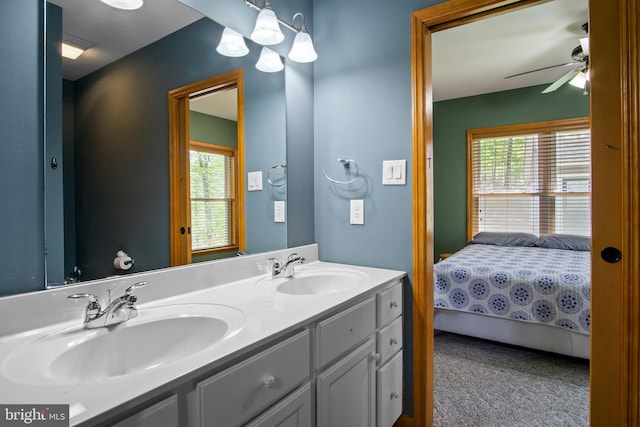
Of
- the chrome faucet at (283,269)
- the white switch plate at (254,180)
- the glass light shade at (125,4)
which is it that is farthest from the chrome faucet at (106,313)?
the glass light shade at (125,4)

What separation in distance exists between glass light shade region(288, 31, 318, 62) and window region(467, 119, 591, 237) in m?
3.55

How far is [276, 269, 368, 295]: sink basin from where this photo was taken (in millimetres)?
1566

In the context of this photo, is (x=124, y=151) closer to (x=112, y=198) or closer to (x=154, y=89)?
(x=112, y=198)

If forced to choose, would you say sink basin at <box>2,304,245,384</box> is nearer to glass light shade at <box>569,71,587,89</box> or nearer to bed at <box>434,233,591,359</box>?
bed at <box>434,233,591,359</box>

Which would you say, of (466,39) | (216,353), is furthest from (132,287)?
(466,39)

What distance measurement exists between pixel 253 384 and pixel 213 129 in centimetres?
110

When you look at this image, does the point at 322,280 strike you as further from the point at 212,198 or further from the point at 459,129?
the point at 459,129

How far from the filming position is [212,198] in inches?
58.4

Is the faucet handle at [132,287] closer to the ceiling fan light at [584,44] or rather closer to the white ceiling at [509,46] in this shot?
the white ceiling at [509,46]

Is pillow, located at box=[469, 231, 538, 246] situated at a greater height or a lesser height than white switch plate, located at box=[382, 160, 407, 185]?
lesser

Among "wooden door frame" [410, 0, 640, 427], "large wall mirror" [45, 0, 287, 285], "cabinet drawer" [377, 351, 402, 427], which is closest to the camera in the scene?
"large wall mirror" [45, 0, 287, 285]

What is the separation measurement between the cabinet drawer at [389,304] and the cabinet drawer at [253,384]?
493mm

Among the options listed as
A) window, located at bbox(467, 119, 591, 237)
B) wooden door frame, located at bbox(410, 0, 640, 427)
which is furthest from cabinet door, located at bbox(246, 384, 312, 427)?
window, located at bbox(467, 119, 591, 237)

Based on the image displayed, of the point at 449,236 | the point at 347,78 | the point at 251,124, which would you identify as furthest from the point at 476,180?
the point at 251,124
